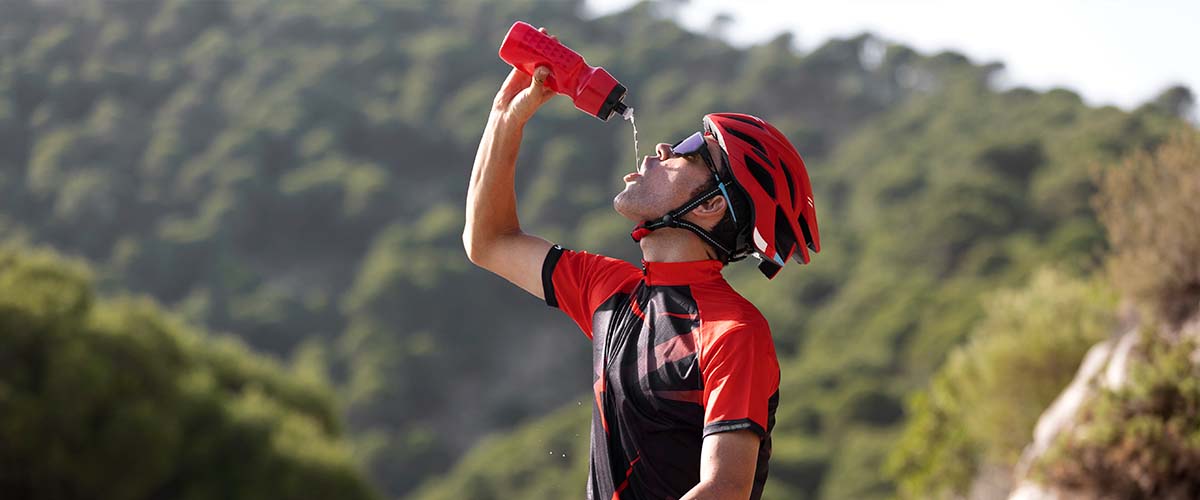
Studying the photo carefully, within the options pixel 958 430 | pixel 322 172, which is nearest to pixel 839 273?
pixel 322 172

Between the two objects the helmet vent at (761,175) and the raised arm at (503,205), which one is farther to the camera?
the raised arm at (503,205)

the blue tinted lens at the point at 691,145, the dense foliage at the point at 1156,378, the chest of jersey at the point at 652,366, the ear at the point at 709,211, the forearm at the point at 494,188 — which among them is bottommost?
the chest of jersey at the point at 652,366

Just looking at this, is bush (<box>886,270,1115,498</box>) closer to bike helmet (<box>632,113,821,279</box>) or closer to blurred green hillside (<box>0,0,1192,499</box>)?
bike helmet (<box>632,113,821,279</box>)

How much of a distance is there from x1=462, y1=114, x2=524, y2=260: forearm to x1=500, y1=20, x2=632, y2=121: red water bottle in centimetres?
19

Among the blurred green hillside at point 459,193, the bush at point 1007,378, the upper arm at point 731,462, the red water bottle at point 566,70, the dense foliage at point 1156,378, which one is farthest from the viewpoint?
the blurred green hillside at point 459,193

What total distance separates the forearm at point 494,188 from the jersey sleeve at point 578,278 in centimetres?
17

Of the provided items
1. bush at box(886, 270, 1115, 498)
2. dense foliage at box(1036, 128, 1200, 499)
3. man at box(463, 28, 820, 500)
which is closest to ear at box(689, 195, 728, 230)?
Answer: man at box(463, 28, 820, 500)

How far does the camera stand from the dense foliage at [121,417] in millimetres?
17922

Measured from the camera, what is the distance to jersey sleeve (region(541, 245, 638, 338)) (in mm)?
3260

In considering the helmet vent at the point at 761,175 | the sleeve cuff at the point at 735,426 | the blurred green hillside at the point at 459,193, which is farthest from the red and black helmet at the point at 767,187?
the blurred green hillside at the point at 459,193

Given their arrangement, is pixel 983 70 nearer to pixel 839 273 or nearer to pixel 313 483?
pixel 839 273

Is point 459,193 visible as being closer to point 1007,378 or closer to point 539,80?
point 1007,378

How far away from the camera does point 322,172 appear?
263 feet

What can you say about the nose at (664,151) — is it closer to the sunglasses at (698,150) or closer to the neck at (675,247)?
the sunglasses at (698,150)
